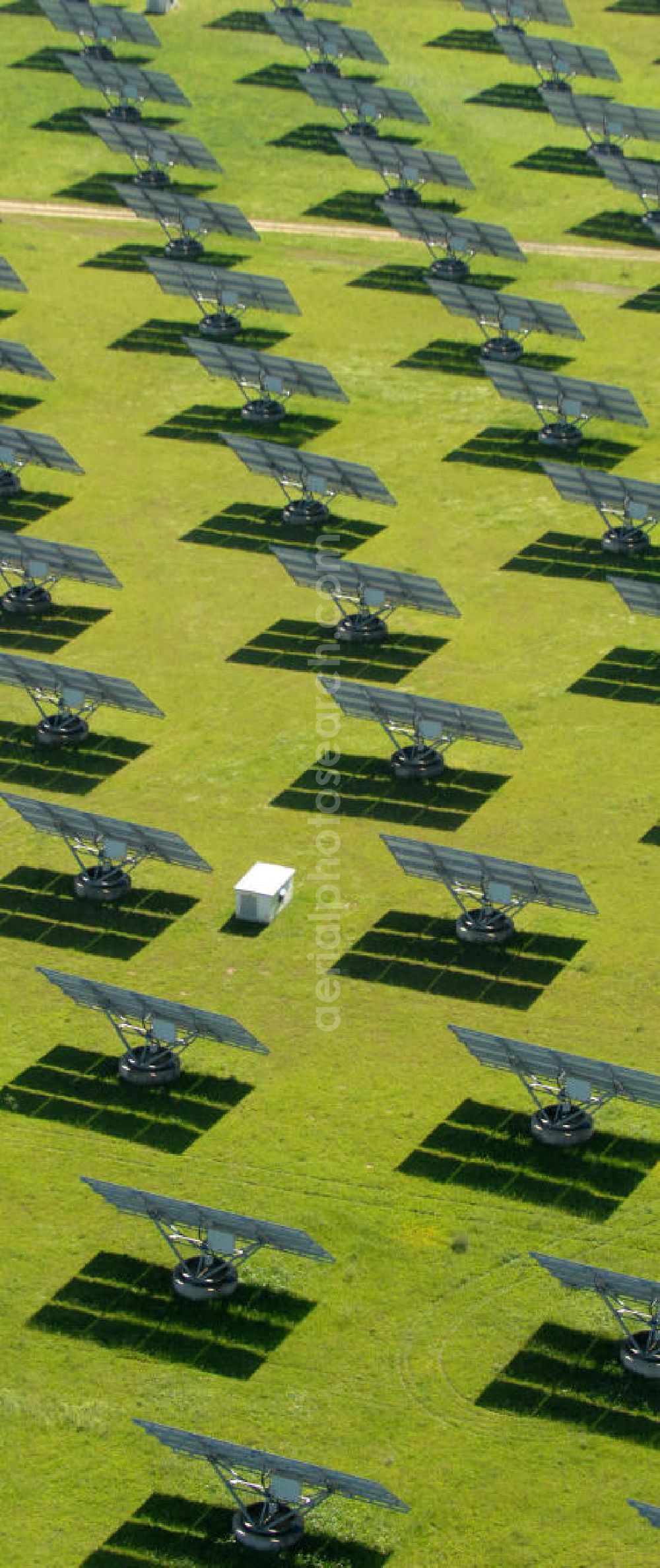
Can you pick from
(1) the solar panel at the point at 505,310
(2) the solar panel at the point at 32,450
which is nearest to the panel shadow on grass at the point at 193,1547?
(2) the solar panel at the point at 32,450

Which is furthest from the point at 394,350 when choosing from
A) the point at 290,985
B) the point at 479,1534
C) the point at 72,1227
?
the point at 479,1534

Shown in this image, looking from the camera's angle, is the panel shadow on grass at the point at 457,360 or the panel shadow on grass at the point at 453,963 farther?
the panel shadow on grass at the point at 457,360

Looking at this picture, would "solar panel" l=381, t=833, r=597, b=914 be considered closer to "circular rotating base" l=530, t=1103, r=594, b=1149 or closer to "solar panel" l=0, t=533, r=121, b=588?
"circular rotating base" l=530, t=1103, r=594, b=1149

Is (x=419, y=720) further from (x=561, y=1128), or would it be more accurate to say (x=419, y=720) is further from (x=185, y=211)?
(x=185, y=211)

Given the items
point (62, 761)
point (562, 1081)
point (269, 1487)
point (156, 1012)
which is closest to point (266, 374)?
point (62, 761)

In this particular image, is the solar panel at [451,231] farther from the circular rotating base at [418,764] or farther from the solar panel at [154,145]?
the circular rotating base at [418,764]

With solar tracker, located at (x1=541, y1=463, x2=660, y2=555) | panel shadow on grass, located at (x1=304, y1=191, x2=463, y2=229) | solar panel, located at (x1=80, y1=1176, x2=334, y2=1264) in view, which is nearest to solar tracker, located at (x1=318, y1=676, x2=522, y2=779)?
solar tracker, located at (x1=541, y1=463, x2=660, y2=555)
